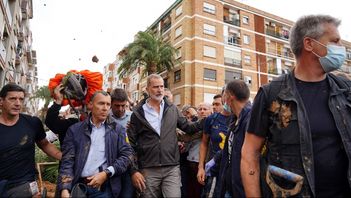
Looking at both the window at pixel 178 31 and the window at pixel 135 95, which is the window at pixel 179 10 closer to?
the window at pixel 178 31

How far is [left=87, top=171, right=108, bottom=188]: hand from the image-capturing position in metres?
2.85

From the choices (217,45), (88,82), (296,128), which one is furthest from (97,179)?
(217,45)

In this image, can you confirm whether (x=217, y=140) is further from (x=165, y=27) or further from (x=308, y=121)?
(x=165, y=27)

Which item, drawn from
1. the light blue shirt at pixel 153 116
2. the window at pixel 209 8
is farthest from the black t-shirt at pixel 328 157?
the window at pixel 209 8

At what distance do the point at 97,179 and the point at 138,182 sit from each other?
2.07 feet

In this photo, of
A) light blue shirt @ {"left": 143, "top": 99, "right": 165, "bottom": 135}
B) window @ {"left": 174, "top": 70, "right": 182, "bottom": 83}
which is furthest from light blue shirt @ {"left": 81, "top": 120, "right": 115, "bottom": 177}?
window @ {"left": 174, "top": 70, "right": 182, "bottom": 83}

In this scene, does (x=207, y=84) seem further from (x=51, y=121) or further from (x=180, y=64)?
(x=51, y=121)

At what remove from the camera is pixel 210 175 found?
3305 millimetres

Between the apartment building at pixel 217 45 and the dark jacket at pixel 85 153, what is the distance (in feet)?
74.4

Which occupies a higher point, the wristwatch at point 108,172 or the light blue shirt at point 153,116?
the light blue shirt at point 153,116

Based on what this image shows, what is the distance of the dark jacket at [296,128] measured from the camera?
1.65 metres

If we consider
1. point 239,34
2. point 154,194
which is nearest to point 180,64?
point 239,34

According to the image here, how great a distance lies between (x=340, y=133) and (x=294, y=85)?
15.9 inches

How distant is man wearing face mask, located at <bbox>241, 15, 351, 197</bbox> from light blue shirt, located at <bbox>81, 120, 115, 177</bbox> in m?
1.79
